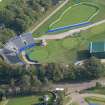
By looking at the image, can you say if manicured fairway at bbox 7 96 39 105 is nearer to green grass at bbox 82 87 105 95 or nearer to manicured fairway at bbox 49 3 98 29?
green grass at bbox 82 87 105 95

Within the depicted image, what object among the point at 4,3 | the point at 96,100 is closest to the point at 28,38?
the point at 4,3

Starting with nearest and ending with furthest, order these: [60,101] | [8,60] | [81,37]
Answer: [60,101], [8,60], [81,37]

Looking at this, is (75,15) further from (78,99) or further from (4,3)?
(78,99)

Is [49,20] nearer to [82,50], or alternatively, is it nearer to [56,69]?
[82,50]

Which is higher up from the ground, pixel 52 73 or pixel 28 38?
pixel 28 38

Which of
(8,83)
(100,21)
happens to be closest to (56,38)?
(100,21)

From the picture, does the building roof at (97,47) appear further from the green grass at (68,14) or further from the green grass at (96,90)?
the green grass at (68,14)
